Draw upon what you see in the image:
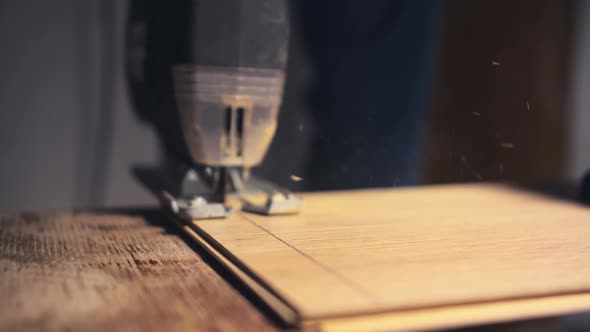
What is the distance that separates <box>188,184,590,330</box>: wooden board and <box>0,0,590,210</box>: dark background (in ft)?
0.29

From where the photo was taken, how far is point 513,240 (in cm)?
63

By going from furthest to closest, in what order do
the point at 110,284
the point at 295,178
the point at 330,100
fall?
1. the point at 330,100
2. the point at 295,178
3. the point at 110,284

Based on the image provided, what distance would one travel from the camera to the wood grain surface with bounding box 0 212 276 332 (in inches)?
16.1

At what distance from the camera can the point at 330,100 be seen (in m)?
1.17

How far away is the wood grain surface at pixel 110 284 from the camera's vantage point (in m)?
0.41

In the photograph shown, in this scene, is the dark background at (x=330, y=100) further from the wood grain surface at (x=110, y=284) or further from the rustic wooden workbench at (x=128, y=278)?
the wood grain surface at (x=110, y=284)

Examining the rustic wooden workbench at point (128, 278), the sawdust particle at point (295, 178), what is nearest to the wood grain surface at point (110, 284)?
the rustic wooden workbench at point (128, 278)

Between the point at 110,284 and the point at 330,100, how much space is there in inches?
29.8

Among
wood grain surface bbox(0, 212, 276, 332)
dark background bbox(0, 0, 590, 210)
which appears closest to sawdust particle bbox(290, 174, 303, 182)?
dark background bbox(0, 0, 590, 210)

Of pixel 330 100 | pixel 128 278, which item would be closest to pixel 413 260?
pixel 128 278

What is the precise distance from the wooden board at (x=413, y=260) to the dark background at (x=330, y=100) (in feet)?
0.29

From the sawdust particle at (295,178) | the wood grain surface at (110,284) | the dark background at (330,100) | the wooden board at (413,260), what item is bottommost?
the wood grain surface at (110,284)

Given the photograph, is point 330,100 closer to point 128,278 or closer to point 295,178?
point 295,178

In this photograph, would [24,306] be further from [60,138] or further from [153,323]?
[60,138]
